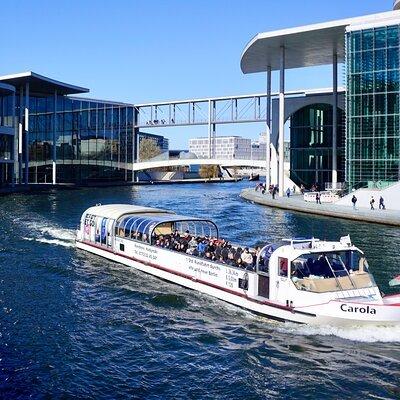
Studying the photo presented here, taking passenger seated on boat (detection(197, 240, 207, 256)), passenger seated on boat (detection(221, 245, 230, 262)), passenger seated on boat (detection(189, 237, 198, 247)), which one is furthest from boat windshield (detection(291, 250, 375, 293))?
passenger seated on boat (detection(189, 237, 198, 247))

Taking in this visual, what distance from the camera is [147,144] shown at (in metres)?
151

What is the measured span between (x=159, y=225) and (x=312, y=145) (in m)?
49.5

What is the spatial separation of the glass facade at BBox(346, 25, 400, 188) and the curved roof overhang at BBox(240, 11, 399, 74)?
1.99 metres

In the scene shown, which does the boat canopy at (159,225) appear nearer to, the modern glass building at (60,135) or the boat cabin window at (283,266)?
the boat cabin window at (283,266)

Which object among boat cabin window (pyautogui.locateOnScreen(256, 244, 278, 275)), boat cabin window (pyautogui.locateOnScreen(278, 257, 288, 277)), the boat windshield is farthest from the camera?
boat cabin window (pyautogui.locateOnScreen(256, 244, 278, 275))

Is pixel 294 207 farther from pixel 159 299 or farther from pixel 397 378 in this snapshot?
pixel 397 378

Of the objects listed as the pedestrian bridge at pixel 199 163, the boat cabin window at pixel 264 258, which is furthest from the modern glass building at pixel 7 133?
the boat cabin window at pixel 264 258

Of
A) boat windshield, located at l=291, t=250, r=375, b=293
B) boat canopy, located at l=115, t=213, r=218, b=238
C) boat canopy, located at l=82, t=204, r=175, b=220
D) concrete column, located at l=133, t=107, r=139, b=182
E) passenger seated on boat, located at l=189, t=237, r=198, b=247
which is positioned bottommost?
boat windshield, located at l=291, t=250, r=375, b=293

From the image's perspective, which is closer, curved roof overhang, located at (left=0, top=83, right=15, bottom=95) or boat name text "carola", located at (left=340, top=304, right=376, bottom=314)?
boat name text "carola", located at (left=340, top=304, right=376, bottom=314)

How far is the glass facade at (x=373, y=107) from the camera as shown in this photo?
49.8 metres

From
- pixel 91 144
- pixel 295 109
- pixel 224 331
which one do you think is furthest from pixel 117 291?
pixel 91 144

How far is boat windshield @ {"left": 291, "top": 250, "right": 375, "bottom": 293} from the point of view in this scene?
1714 cm

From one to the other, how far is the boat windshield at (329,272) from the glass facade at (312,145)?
53.7 meters

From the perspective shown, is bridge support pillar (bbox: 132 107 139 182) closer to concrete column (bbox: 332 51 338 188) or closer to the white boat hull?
concrete column (bbox: 332 51 338 188)
